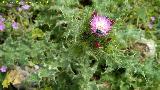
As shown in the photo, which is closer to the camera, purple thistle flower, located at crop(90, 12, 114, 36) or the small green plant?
purple thistle flower, located at crop(90, 12, 114, 36)

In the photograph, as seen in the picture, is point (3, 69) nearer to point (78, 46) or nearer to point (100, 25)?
point (78, 46)

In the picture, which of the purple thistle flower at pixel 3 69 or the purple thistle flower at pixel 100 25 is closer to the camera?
the purple thistle flower at pixel 100 25

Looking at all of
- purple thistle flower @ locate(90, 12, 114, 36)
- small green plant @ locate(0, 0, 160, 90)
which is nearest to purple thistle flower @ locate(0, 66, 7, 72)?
small green plant @ locate(0, 0, 160, 90)

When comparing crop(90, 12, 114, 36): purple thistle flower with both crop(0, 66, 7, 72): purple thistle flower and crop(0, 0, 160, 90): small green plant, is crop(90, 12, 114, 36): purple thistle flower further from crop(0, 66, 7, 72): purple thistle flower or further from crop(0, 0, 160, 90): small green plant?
crop(0, 66, 7, 72): purple thistle flower

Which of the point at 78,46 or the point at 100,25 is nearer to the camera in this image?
the point at 100,25

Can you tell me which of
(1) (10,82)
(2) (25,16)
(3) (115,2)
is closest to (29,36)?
(2) (25,16)

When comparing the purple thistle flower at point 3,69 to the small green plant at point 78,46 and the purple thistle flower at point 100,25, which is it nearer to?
the small green plant at point 78,46

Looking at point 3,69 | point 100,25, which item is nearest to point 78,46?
point 100,25

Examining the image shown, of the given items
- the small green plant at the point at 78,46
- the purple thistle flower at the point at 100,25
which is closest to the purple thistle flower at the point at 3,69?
the small green plant at the point at 78,46

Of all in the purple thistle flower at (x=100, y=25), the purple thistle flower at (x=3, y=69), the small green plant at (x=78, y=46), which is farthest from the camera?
the purple thistle flower at (x=3, y=69)
